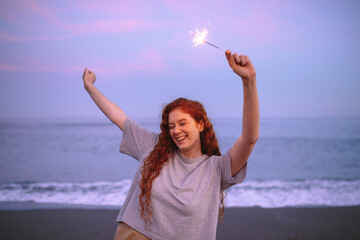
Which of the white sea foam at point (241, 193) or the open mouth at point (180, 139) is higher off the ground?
the open mouth at point (180, 139)

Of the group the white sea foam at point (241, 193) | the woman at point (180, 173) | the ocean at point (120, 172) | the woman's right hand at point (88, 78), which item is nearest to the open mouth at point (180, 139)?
the woman at point (180, 173)

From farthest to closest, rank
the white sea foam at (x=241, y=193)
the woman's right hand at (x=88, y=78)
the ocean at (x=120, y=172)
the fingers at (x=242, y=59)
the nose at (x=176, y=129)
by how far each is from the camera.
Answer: the ocean at (x=120, y=172), the white sea foam at (x=241, y=193), the woman's right hand at (x=88, y=78), the nose at (x=176, y=129), the fingers at (x=242, y=59)

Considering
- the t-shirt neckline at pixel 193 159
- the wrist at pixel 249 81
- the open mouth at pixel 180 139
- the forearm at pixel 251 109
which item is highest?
the wrist at pixel 249 81

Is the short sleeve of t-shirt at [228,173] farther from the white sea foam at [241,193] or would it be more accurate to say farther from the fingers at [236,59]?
the white sea foam at [241,193]

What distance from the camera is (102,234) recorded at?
16.2 ft

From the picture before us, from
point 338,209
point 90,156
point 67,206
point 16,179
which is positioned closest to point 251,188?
point 338,209

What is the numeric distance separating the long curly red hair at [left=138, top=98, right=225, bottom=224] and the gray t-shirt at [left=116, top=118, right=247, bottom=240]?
0.04 meters

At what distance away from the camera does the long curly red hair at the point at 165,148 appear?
198cm

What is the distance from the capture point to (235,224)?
214 inches

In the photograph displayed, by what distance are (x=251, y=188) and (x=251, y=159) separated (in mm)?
5813

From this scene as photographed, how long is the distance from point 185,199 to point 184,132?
1.50 feet

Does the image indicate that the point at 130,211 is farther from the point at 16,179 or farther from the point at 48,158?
the point at 48,158

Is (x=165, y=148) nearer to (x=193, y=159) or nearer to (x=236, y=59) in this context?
(x=193, y=159)

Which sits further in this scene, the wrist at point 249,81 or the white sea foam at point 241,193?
the white sea foam at point 241,193
